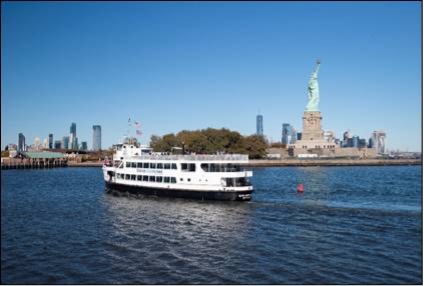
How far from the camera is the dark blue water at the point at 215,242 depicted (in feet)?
75.9

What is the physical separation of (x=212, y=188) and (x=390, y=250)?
25.4 meters

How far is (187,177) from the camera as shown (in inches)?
2074

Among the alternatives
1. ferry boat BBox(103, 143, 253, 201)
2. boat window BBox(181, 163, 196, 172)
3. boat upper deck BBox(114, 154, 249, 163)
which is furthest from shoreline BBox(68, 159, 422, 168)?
boat window BBox(181, 163, 196, 172)

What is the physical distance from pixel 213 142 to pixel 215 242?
113 meters

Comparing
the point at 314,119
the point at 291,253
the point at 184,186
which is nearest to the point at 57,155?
the point at 314,119

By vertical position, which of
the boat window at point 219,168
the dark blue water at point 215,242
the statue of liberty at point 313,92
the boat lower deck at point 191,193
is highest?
the statue of liberty at point 313,92

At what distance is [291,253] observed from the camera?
27.0m

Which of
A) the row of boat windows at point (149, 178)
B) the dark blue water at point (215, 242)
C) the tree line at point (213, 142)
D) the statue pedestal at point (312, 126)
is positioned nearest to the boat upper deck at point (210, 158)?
the row of boat windows at point (149, 178)

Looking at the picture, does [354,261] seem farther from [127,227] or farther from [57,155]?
[57,155]

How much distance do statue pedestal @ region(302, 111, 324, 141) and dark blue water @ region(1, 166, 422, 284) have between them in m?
130

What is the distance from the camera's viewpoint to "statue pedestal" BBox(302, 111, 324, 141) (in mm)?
178625

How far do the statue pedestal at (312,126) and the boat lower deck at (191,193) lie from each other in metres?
129

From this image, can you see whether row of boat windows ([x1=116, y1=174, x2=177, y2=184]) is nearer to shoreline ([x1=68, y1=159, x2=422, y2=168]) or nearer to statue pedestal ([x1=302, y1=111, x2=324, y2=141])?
shoreline ([x1=68, y1=159, x2=422, y2=168])

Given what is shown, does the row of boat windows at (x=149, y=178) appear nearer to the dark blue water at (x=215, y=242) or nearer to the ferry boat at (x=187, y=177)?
the ferry boat at (x=187, y=177)
